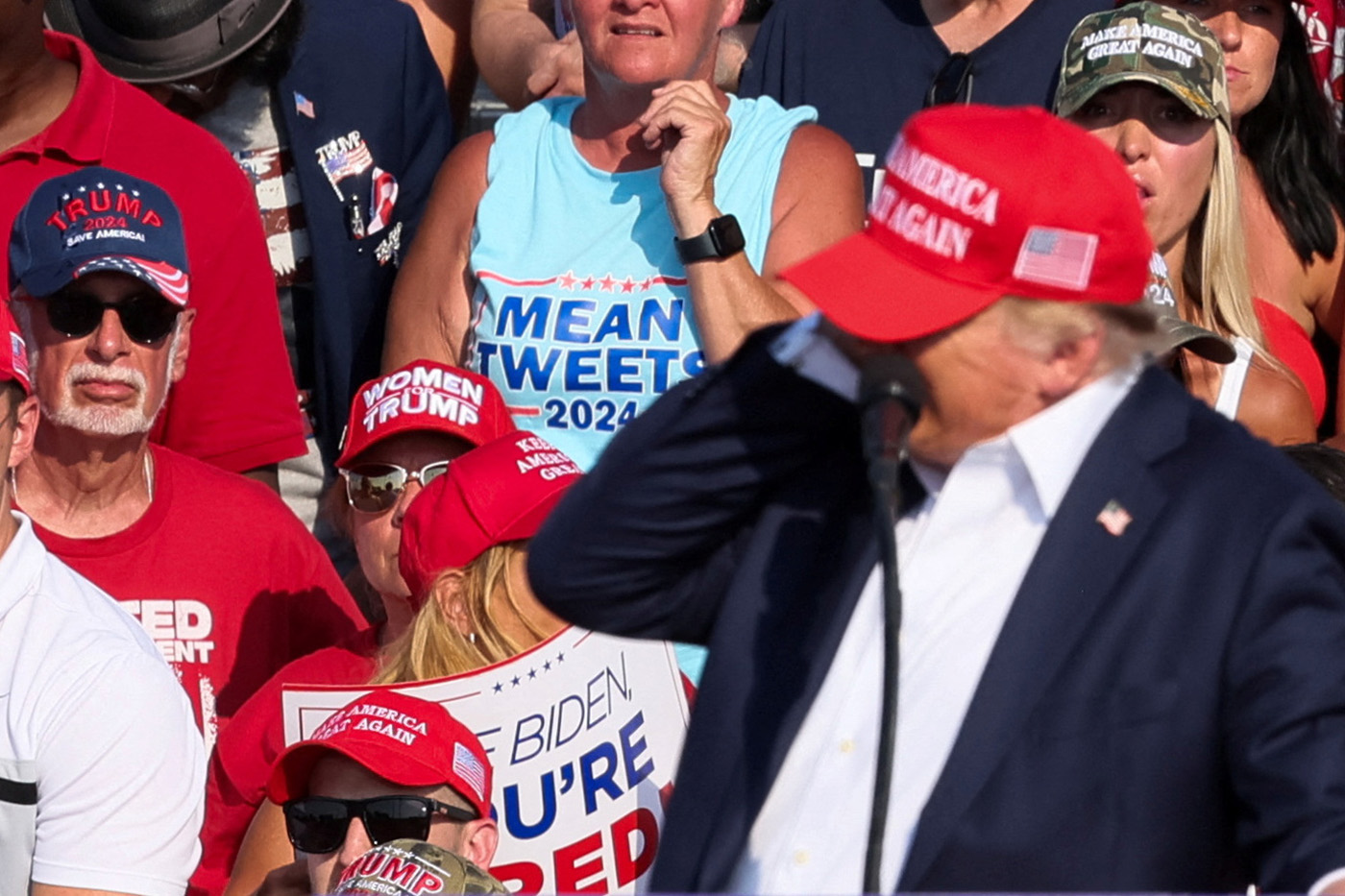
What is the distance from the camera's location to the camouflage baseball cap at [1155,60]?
429 cm

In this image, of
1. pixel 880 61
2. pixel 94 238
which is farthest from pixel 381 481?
pixel 880 61

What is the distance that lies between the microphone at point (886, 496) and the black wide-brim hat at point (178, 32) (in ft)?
10.9

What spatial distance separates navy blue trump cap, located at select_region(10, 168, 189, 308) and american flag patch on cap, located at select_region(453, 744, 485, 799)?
1.40 metres

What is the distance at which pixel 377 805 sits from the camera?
132 inches

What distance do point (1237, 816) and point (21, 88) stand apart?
3561 mm

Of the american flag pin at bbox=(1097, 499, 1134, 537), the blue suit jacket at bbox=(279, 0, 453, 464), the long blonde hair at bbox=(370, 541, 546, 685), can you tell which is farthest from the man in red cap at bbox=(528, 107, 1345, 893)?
the blue suit jacket at bbox=(279, 0, 453, 464)

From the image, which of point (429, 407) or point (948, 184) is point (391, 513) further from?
point (948, 184)

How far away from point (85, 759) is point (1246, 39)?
2.95 m

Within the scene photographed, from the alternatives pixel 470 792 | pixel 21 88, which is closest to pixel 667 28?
pixel 21 88

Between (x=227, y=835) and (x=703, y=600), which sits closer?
(x=703, y=600)

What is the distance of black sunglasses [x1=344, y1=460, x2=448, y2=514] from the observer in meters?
4.39

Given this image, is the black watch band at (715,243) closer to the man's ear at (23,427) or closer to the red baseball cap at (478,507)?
the red baseball cap at (478,507)

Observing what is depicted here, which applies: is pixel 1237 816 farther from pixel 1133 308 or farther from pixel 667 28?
pixel 667 28

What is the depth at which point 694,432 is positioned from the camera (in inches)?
89.8
